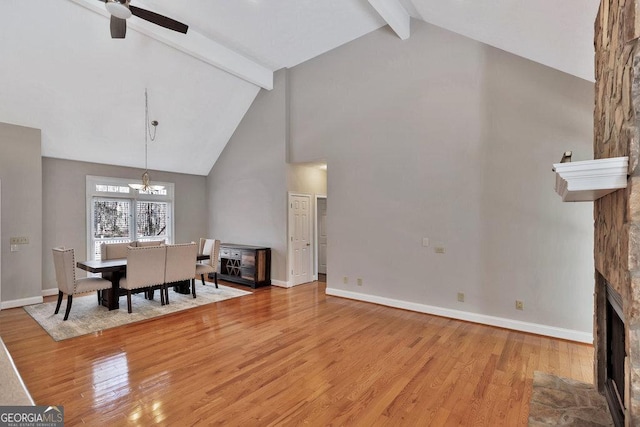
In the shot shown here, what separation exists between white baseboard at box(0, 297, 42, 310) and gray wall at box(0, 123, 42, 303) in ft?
0.05

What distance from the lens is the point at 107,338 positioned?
3.76 meters

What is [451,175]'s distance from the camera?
4555 millimetres

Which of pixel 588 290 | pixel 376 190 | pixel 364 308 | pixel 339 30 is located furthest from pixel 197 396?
pixel 339 30

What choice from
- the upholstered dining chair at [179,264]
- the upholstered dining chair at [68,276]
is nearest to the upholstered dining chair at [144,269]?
the upholstered dining chair at [179,264]

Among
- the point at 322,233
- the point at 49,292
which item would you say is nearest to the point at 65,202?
the point at 49,292

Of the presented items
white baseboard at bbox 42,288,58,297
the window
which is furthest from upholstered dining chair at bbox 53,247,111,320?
the window

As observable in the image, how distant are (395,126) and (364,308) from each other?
9.72 ft

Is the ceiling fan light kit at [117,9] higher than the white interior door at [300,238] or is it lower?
higher

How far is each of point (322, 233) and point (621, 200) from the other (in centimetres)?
624

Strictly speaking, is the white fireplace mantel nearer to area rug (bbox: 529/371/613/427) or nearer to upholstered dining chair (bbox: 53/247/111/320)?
area rug (bbox: 529/371/613/427)

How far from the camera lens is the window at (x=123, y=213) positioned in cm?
635

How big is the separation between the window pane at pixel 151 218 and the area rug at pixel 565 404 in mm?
7470

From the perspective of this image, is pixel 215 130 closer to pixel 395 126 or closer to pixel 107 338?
pixel 395 126

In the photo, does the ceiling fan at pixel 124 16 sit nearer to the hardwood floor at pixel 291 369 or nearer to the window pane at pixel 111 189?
the hardwood floor at pixel 291 369
